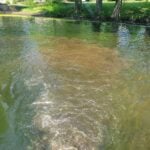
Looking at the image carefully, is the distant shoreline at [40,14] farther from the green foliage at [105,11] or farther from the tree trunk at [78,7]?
the tree trunk at [78,7]

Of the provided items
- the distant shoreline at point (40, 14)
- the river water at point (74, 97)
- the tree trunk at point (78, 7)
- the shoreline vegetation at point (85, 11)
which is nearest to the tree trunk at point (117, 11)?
the shoreline vegetation at point (85, 11)

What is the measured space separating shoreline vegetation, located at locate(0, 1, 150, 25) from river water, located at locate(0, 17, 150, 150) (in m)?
19.5

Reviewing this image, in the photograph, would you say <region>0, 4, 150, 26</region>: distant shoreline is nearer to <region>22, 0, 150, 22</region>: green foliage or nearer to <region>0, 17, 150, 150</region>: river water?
<region>22, 0, 150, 22</region>: green foliage

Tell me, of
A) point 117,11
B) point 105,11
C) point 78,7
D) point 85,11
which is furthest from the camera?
point 85,11

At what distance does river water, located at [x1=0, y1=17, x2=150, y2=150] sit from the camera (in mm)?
8984

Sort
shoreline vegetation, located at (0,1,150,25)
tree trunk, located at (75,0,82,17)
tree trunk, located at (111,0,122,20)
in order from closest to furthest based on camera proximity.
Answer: shoreline vegetation, located at (0,1,150,25) < tree trunk, located at (111,0,122,20) < tree trunk, located at (75,0,82,17)

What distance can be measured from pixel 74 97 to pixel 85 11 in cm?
3787

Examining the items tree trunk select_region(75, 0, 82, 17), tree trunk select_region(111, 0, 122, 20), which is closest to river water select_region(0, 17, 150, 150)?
tree trunk select_region(111, 0, 122, 20)

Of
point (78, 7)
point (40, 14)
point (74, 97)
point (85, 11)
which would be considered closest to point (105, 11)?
point (85, 11)

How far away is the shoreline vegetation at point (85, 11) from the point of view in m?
41.7

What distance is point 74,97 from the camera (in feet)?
40.0

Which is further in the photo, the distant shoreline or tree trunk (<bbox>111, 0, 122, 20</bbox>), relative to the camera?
tree trunk (<bbox>111, 0, 122, 20</bbox>)

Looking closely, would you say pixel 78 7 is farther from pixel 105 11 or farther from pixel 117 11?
pixel 117 11

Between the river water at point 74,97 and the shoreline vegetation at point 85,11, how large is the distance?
19454 millimetres
